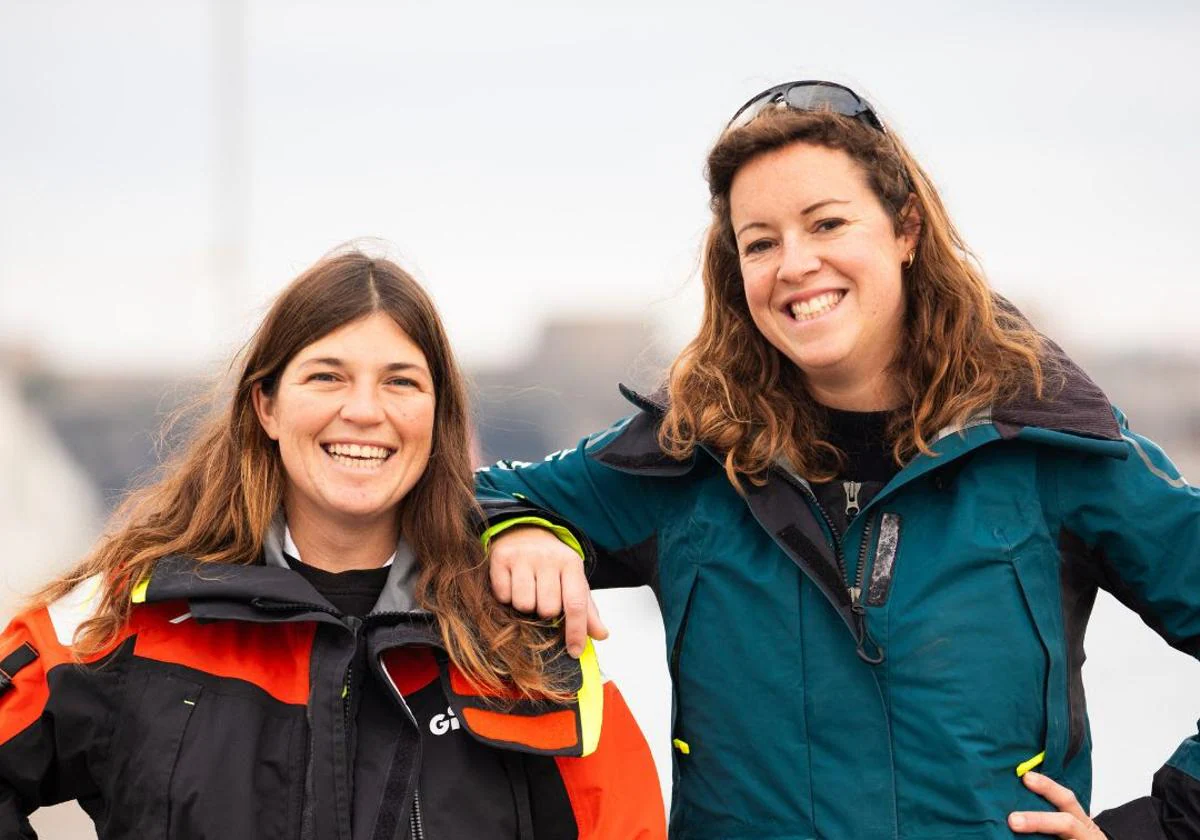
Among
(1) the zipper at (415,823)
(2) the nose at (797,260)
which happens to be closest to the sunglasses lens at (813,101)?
(2) the nose at (797,260)

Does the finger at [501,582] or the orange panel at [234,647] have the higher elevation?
the finger at [501,582]

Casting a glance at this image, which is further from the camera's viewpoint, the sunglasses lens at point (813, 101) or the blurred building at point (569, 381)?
the blurred building at point (569, 381)

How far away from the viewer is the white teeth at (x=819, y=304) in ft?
8.43

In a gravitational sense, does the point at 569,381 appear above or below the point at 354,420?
below

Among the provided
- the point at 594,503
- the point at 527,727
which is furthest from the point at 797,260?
the point at 527,727

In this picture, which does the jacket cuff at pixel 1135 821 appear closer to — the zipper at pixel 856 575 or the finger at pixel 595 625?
the zipper at pixel 856 575

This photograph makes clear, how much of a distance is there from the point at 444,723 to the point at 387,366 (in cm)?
64

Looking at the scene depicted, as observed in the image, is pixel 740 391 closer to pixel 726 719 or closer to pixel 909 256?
pixel 909 256

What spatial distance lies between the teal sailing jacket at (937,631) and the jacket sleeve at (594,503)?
0.22 metres

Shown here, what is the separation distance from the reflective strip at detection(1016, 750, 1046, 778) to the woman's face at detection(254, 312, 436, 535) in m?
1.18

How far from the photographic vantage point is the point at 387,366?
2.51 metres

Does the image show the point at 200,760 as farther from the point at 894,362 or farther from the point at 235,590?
the point at 894,362

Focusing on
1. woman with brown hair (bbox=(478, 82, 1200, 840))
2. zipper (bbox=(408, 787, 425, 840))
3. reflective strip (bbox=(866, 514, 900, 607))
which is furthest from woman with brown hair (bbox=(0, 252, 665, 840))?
reflective strip (bbox=(866, 514, 900, 607))

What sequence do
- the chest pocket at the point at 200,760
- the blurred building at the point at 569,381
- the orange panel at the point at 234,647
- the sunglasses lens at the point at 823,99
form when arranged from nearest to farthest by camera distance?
the chest pocket at the point at 200,760
the orange panel at the point at 234,647
the sunglasses lens at the point at 823,99
the blurred building at the point at 569,381
